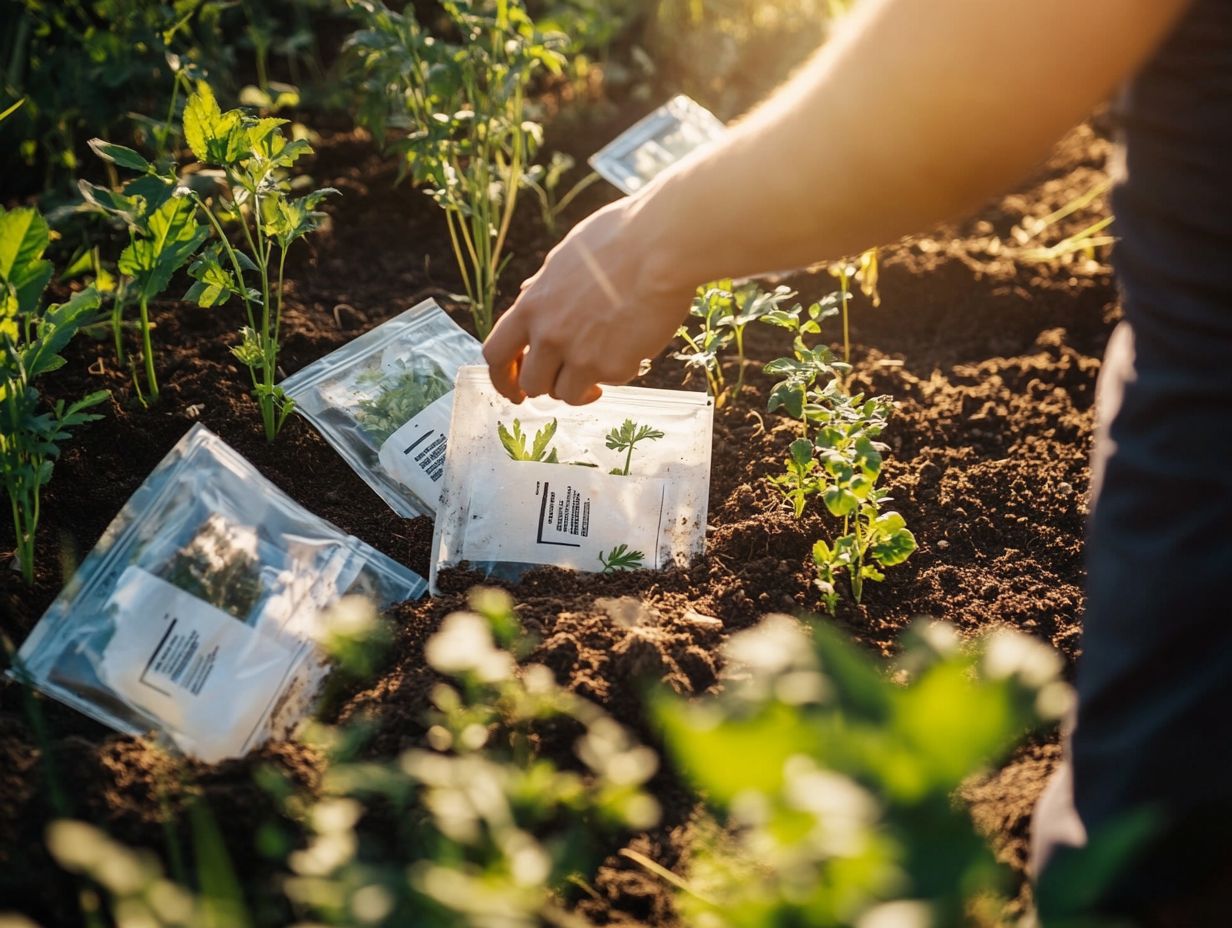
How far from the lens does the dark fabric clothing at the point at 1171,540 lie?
1.12m

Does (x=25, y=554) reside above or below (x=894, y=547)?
above

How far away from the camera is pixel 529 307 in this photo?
147 cm

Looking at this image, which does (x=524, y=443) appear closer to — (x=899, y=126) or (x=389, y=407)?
→ (x=389, y=407)

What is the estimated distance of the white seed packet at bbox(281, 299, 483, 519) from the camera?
189 cm

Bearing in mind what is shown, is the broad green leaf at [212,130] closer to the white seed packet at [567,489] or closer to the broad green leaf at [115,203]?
the broad green leaf at [115,203]

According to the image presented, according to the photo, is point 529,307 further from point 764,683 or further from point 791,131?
point 764,683

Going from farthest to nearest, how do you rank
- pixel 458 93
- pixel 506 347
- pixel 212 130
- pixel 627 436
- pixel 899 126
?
pixel 458 93
pixel 627 436
pixel 212 130
pixel 506 347
pixel 899 126

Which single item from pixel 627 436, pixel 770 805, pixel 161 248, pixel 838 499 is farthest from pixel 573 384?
pixel 770 805

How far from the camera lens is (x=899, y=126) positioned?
1.08 metres

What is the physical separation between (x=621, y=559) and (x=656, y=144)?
122 centimetres

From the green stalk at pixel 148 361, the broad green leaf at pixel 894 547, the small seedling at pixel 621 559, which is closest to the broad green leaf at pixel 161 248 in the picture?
the green stalk at pixel 148 361

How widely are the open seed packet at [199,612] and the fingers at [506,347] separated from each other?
1.22 feet

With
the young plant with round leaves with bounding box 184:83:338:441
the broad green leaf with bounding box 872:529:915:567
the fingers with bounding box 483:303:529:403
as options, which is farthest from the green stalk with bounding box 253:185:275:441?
the broad green leaf with bounding box 872:529:915:567

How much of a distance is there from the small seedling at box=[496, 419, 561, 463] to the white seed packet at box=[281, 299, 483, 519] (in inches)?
6.2
